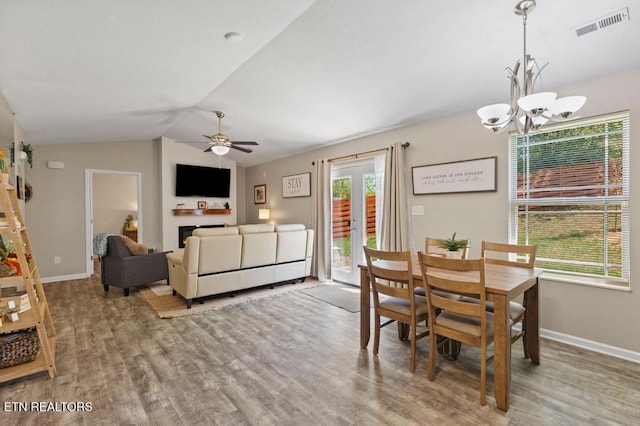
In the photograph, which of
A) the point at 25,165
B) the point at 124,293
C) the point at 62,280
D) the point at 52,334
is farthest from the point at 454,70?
the point at 62,280

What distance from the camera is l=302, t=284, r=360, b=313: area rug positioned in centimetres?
405

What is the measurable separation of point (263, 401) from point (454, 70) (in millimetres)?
3174

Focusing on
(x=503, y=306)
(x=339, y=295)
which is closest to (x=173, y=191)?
(x=339, y=295)

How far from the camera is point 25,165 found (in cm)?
506

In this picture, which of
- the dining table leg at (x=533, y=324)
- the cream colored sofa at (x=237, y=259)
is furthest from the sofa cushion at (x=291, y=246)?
the dining table leg at (x=533, y=324)

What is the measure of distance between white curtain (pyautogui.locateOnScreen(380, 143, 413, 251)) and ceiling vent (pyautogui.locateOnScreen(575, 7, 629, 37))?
2.21m

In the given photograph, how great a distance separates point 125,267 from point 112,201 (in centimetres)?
471

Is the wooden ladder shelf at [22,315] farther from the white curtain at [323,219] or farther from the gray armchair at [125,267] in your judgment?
the white curtain at [323,219]

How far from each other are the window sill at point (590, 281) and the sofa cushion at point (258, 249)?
3410 mm

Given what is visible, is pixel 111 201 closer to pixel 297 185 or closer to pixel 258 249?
pixel 297 185

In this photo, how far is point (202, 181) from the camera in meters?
6.88

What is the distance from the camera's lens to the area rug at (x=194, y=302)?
3826 millimetres

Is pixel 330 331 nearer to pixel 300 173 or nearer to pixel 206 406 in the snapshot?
pixel 206 406

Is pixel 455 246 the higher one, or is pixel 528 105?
pixel 528 105
